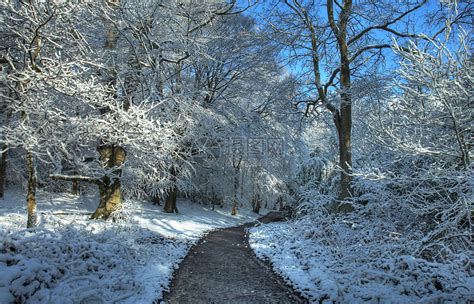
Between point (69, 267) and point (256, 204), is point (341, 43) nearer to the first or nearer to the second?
point (69, 267)

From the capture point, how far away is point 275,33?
31.8 ft

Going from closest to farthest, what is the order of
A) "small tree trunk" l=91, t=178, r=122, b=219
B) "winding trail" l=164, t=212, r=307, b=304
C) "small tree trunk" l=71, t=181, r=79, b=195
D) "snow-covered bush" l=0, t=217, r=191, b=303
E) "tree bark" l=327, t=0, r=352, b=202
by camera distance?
"snow-covered bush" l=0, t=217, r=191, b=303
"winding trail" l=164, t=212, r=307, b=304
"tree bark" l=327, t=0, r=352, b=202
"small tree trunk" l=91, t=178, r=122, b=219
"small tree trunk" l=71, t=181, r=79, b=195

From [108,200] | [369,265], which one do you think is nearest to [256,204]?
[108,200]

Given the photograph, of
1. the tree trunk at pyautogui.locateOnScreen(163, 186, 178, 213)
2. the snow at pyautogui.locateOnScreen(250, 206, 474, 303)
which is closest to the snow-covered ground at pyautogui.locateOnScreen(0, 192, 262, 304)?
the snow at pyautogui.locateOnScreen(250, 206, 474, 303)

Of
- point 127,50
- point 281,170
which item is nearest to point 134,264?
point 127,50

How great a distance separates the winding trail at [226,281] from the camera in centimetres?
485

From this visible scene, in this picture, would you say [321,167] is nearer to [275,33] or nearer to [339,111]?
[339,111]

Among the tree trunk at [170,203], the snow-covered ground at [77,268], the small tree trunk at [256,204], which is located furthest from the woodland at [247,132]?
the small tree trunk at [256,204]

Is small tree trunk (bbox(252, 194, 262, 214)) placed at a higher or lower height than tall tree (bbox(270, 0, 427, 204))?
lower

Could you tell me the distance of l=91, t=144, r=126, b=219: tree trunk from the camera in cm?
981

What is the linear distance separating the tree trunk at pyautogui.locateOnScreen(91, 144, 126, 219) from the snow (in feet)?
17.0

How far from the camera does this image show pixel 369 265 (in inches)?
193

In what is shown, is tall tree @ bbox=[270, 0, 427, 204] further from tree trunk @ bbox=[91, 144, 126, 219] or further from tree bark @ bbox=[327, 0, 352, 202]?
tree trunk @ bbox=[91, 144, 126, 219]

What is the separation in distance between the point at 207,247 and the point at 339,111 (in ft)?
19.8
